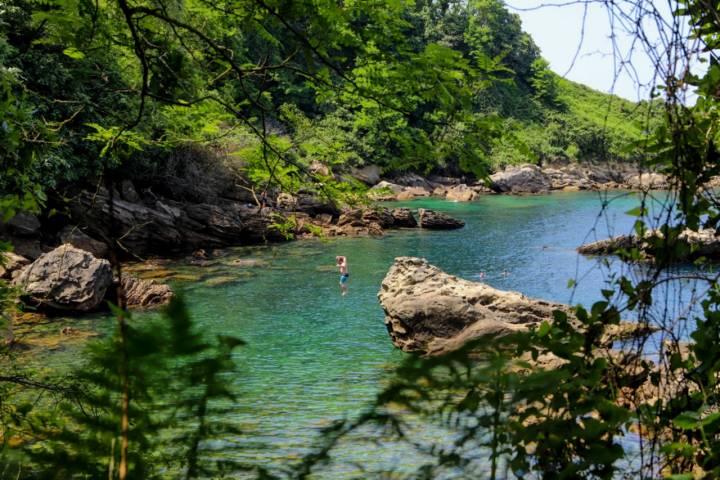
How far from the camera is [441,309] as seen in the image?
1323 centimetres

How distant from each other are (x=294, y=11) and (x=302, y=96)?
56.6 metres

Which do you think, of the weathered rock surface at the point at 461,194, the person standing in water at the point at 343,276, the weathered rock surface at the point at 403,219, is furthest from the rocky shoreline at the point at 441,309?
the weathered rock surface at the point at 461,194

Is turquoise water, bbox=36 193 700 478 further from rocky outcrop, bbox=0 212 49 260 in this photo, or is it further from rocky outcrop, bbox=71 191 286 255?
rocky outcrop, bbox=0 212 49 260

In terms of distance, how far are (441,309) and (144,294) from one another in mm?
8962

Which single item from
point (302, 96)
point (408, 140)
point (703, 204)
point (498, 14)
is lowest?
point (703, 204)

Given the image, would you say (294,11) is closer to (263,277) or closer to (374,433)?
(374,433)

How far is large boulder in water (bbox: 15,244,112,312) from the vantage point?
16.8m

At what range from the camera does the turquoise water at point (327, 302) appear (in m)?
10.1

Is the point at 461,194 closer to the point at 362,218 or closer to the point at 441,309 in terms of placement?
the point at 362,218

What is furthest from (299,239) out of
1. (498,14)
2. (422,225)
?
(498,14)

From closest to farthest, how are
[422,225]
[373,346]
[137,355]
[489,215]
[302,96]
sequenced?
[137,355], [373,346], [422,225], [489,215], [302,96]

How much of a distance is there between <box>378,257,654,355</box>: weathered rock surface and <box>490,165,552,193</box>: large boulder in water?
43.9m

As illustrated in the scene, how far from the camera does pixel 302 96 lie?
5841cm

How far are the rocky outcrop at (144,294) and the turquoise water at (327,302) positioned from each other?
1.00m
